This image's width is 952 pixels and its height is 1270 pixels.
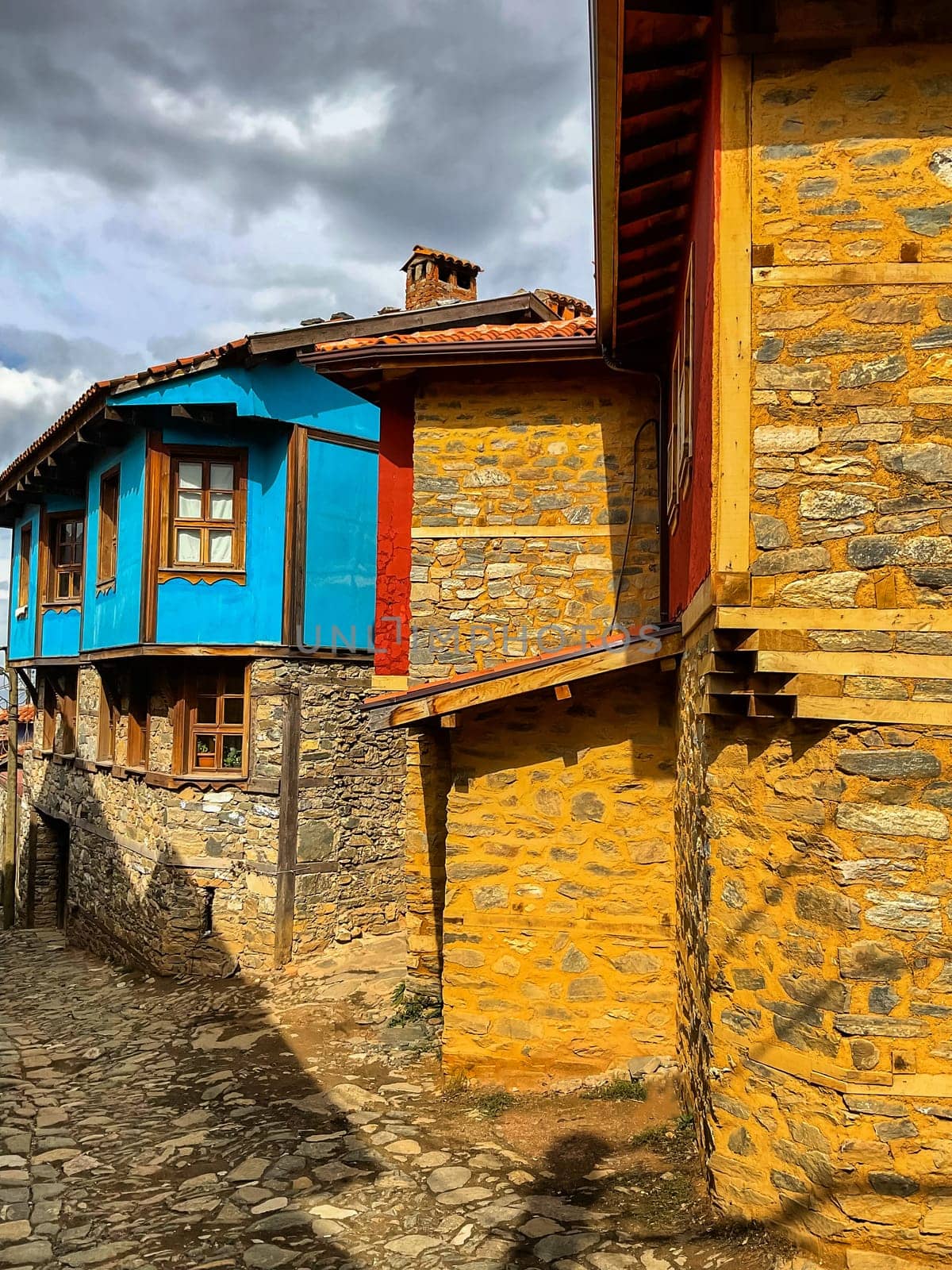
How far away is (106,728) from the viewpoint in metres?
14.8

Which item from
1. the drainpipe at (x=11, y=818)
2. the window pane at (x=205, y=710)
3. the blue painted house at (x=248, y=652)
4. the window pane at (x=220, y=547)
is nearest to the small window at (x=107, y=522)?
the blue painted house at (x=248, y=652)

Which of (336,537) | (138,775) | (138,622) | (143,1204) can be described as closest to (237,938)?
(138,775)

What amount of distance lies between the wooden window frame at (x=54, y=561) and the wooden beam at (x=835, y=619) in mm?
14027

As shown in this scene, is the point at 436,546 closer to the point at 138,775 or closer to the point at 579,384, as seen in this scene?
the point at 579,384

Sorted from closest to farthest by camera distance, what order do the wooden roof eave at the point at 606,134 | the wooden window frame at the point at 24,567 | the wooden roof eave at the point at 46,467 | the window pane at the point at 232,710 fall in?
the wooden roof eave at the point at 606,134 < the window pane at the point at 232,710 < the wooden roof eave at the point at 46,467 < the wooden window frame at the point at 24,567

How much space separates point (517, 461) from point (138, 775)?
772 centimetres

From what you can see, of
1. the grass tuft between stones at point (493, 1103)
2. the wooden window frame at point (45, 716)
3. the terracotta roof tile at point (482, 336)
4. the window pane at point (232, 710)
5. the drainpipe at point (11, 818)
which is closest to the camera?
the grass tuft between stones at point (493, 1103)

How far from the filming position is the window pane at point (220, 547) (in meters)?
12.0

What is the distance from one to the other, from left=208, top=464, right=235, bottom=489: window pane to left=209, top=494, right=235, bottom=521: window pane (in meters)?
0.13

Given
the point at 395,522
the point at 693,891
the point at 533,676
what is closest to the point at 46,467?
the point at 395,522

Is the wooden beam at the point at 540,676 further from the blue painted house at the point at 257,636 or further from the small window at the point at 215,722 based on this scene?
the small window at the point at 215,722

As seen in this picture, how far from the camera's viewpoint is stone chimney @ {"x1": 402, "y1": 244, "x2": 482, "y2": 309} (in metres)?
12.7

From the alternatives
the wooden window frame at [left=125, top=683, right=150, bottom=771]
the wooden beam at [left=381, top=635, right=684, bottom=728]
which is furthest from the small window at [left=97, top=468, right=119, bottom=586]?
the wooden beam at [left=381, top=635, right=684, bottom=728]

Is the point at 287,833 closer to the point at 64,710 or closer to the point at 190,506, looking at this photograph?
the point at 190,506
